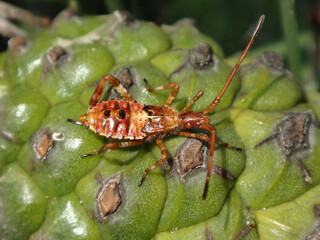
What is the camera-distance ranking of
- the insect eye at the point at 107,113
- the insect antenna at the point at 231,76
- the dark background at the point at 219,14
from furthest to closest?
1. the dark background at the point at 219,14
2. the insect eye at the point at 107,113
3. the insect antenna at the point at 231,76

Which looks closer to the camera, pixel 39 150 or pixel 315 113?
pixel 39 150

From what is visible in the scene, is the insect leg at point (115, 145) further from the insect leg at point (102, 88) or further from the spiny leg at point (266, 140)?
the spiny leg at point (266, 140)

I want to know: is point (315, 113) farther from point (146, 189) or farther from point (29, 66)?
point (29, 66)

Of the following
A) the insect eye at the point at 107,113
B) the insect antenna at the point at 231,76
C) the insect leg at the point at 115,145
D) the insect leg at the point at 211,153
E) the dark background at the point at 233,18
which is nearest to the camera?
the insect leg at the point at 211,153

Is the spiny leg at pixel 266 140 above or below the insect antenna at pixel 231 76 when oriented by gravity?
below

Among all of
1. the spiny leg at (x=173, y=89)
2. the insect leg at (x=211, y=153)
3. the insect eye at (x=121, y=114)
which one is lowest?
the insect eye at (x=121, y=114)

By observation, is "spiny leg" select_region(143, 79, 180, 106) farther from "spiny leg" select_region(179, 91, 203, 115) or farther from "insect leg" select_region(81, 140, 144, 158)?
"insect leg" select_region(81, 140, 144, 158)

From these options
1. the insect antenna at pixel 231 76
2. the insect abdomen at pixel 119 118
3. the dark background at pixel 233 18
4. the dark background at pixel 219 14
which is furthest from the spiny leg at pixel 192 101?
Answer: the dark background at pixel 219 14

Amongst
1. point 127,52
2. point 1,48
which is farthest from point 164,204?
point 1,48
